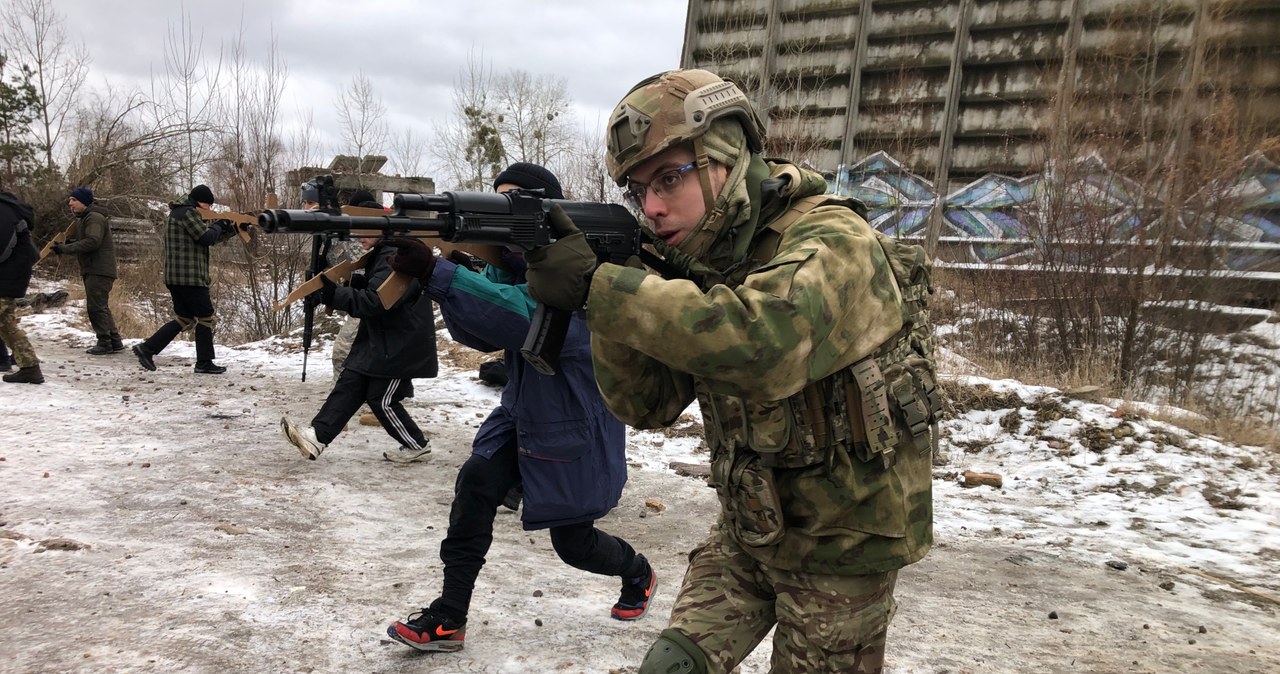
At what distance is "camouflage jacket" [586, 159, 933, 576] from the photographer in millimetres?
1326

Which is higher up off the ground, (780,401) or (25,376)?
(780,401)

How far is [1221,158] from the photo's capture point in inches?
308

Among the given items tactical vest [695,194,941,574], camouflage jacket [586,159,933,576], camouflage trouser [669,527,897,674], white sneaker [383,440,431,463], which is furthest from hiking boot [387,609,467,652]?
white sneaker [383,440,431,463]

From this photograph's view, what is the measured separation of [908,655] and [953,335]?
682 centimetres

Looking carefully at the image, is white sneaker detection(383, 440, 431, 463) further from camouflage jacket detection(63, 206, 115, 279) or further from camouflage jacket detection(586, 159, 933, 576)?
camouflage jacket detection(63, 206, 115, 279)

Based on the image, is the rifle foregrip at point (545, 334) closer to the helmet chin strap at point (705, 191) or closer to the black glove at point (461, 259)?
the helmet chin strap at point (705, 191)

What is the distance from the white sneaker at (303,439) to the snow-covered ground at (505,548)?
29 cm

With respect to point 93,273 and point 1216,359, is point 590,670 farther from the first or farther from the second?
point 93,273

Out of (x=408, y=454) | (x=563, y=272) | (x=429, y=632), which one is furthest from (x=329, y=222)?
(x=408, y=454)

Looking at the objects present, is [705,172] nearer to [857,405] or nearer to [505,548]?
[857,405]

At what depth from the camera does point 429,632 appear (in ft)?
10.1

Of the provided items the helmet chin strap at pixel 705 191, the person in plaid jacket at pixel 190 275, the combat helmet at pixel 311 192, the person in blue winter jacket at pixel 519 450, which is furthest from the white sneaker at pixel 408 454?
the helmet chin strap at pixel 705 191

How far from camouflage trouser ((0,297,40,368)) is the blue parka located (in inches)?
265

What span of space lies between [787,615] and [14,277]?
8454 mm
